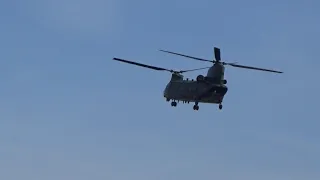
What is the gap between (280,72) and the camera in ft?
655

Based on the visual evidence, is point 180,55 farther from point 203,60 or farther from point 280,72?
point 280,72

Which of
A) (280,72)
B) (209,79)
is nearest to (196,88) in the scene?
(209,79)

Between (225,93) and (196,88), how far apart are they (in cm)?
580

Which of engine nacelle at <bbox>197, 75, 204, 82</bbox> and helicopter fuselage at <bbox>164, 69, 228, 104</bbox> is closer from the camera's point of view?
helicopter fuselage at <bbox>164, 69, 228, 104</bbox>

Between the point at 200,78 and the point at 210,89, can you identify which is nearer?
the point at 210,89

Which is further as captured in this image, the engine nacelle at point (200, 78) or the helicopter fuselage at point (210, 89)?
the engine nacelle at point (200, 78)

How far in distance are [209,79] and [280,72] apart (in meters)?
14.4

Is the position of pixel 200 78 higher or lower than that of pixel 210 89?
higher

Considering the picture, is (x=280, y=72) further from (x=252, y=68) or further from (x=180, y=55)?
(x=180, y=55)

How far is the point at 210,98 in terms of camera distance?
19738 centimetres

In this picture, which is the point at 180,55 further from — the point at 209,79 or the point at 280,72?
the point at 280,72

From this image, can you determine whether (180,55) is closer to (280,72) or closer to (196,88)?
(196,88)

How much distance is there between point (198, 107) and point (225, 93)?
247 inches

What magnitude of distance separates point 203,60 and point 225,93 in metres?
8.33
